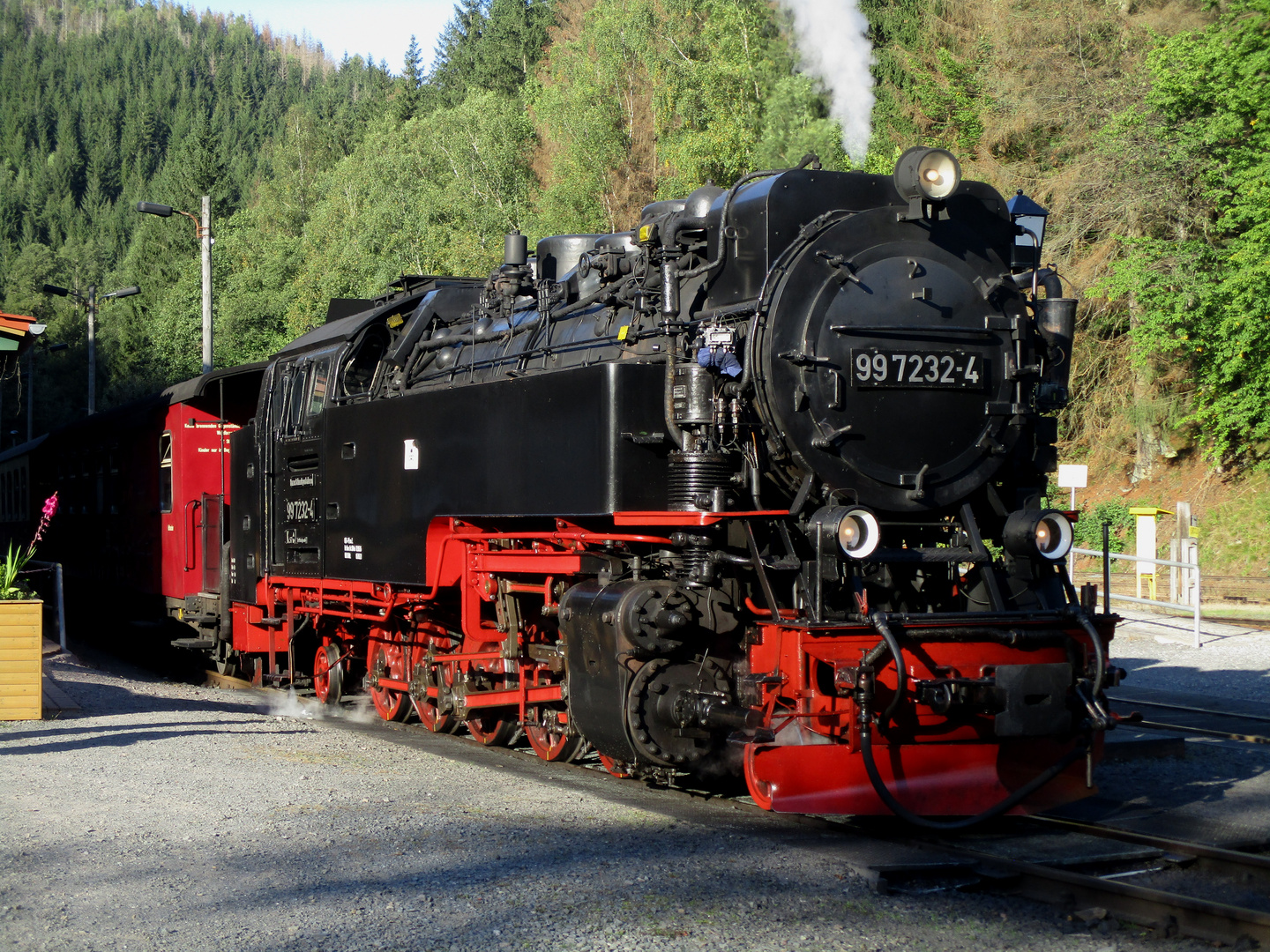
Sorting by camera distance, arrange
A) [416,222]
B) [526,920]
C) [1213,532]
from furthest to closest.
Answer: [416,222], [1213,532], [526,920]

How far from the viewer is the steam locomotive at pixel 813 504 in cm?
536

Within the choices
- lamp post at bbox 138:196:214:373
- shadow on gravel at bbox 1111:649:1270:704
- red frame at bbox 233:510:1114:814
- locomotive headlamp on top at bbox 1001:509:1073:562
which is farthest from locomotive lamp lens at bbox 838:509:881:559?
lamp post at bbox 138:196:214:373

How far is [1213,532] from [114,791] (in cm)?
2036

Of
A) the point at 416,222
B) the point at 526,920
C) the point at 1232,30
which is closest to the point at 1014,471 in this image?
the point at 526,920

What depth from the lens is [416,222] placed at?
34.6 metres

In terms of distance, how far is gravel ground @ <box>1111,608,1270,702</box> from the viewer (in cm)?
1078

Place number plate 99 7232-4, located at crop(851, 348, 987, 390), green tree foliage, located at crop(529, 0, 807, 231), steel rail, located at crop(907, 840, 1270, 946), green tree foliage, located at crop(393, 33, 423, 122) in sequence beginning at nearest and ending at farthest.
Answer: steel rail, located at crop(907, 840, 1270, 946) < number plate 99 7232-4, located at crop(851, 348, 987, 390) < green tree foliage, located at crop(529, 0, 807, 231) < green tree foliage, located at crop(393, 33, 423, 122)

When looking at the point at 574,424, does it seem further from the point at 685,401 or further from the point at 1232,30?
the point at 1232,30

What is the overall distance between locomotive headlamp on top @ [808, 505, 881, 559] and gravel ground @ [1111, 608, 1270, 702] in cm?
636

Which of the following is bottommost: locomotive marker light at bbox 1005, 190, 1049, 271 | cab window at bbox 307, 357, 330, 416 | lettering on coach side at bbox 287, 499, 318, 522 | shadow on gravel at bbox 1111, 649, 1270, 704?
shadow on gravel at bbox 1111, 649, 1270, 704

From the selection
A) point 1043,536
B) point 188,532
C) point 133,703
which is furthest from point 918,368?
point 188,532

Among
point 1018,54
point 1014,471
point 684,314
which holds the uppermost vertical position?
point 1018,54

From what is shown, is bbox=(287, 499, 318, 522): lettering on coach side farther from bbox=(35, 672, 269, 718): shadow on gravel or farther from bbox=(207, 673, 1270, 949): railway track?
bbox=(207, 673, 1270, 949): railway track

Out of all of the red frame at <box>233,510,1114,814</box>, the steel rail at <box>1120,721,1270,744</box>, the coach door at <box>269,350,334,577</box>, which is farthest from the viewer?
the coach door at <box>269,350,334,577</box>
